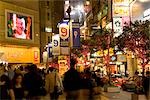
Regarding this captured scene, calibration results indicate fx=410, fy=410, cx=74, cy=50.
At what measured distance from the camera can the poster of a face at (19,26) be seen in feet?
165

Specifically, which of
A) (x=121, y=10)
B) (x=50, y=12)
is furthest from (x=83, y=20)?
(x=121, y=10)

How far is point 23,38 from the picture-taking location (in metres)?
53.7

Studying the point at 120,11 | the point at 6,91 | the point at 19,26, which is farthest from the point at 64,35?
the point at 19,26

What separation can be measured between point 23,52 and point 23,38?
2.02m

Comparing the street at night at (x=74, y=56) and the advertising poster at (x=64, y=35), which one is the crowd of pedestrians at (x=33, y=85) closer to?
the street at night at (x=74, y=56)

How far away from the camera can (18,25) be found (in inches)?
2071

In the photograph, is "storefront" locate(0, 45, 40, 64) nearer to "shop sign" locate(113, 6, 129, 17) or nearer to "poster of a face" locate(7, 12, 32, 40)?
"poster of a face" locate(7, 12, 32, 40)

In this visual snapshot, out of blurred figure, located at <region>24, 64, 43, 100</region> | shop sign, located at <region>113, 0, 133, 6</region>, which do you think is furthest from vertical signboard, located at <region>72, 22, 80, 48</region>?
blurred figure, located at <region>24, 64, 43, 100</region>

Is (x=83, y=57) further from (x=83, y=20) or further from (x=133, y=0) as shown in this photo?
(x=83, y=20)

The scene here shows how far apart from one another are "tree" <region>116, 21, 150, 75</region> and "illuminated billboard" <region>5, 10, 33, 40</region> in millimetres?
22073

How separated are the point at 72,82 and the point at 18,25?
4194cm

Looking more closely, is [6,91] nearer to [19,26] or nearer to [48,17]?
[19,26]

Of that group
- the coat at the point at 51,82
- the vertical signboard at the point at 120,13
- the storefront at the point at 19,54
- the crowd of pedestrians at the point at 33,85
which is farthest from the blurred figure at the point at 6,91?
the storefront at the point at 19,54

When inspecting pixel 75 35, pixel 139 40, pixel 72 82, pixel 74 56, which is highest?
pixel 75 35
